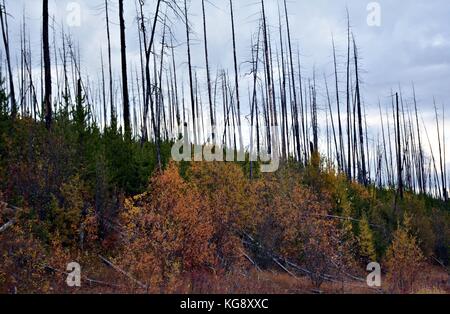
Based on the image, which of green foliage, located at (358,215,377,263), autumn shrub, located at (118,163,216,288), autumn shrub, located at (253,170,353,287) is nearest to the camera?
autumn shrub, located at (118,163,216,288)

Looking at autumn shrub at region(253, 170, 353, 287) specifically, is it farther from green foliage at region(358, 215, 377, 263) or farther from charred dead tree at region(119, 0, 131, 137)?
charred dead tree at region(119, 0, 131, 137)

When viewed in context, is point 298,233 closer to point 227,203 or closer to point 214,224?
point 227,203

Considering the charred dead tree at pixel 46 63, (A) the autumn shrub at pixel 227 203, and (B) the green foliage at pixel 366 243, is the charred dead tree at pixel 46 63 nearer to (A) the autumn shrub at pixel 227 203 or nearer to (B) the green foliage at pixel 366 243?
(A) the autumn shrub at pixel 227 203

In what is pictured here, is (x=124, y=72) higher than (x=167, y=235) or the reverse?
higher

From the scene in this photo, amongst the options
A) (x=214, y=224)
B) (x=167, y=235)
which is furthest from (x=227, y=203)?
(x=167, y=235)

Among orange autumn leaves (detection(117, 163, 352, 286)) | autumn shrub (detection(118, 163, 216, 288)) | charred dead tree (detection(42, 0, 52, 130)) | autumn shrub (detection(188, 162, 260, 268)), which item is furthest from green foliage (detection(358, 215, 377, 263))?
charred dead tree (detection(42, 0, 52, 130))

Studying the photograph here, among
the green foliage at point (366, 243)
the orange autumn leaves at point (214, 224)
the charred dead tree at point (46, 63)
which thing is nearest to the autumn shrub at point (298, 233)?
the orange autumn leaves at point (214, 224)

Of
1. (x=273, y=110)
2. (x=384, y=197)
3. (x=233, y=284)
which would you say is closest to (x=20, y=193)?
(x=233, y=284)

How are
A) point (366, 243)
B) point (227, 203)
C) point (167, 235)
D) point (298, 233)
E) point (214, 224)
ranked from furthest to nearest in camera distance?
point (366, 243) → point (298, 233) → point (227, 203) → point (214, 224) → point (167, 235)

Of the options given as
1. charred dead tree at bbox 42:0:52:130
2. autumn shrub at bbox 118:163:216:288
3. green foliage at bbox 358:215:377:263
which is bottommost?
green foliage at bbox 358:215:377:263
